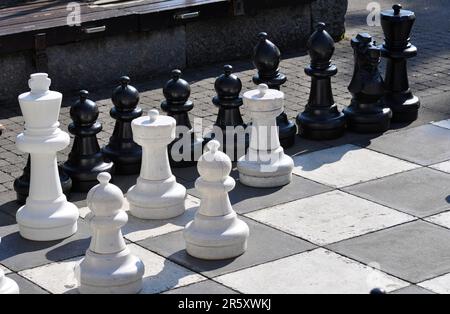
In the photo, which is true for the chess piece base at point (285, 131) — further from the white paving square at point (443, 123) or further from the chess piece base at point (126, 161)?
the white paving square at point (443, 123)

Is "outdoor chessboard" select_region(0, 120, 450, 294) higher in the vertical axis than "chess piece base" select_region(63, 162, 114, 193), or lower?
lower

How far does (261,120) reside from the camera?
7.09m

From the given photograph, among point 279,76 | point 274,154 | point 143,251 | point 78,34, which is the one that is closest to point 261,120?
point 274,154


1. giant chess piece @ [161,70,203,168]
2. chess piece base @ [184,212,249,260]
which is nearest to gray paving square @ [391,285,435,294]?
chess piece base @ [184,212,249,260]

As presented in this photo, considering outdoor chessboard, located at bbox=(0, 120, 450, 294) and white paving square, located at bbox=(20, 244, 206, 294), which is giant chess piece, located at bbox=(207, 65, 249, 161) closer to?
outdoor chessboard, located at bbox=(0, 120, 450, 294)

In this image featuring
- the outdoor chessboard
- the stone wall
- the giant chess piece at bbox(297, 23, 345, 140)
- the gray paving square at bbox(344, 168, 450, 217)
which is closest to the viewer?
the outdoor chessboard

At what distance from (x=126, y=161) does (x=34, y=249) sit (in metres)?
1.35

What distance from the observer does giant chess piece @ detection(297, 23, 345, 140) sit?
794 cm

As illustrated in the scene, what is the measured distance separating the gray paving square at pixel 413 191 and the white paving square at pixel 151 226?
116cm

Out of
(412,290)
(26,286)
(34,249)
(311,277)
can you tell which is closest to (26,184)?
(34,249)

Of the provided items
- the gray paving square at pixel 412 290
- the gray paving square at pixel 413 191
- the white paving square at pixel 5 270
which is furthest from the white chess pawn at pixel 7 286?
the gray paving square at pixel 413 191

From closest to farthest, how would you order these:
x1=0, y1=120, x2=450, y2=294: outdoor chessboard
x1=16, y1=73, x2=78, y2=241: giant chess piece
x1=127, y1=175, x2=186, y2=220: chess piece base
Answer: x1=0, y1=120, x2=450, y2=294: outdoor chessboard < x1=16, y1=73, x2=78, y2=241: giant chess piece < x1=127, y1=175, x2=186, y2=220: chess piece base

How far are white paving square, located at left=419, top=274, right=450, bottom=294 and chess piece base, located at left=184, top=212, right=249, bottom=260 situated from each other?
1.05 meters

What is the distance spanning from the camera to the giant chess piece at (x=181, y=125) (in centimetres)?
Result: 750
